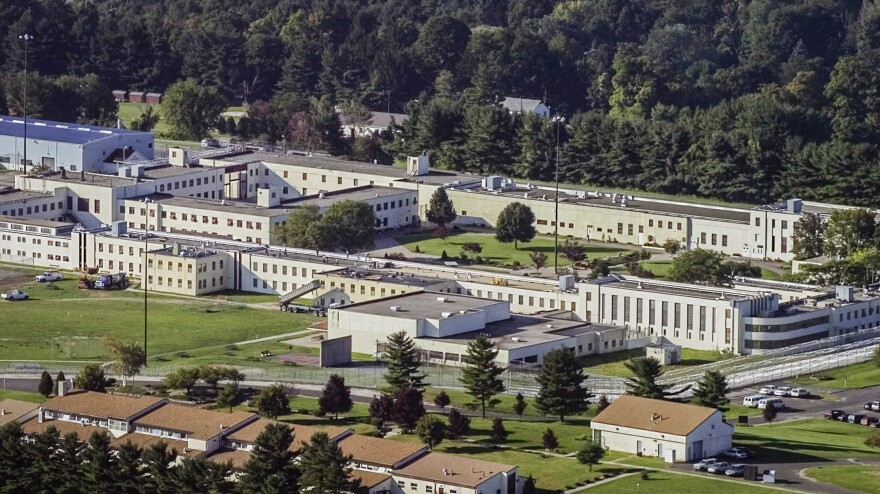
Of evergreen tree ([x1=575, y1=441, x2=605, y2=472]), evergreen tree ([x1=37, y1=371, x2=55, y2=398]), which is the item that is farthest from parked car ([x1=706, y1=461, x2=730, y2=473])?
evergreen tree ([x1=37, y1=371, x2=55, y2=398])

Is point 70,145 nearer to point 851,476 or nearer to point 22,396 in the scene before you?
point 22,396

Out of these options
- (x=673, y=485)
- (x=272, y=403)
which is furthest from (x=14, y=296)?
(x=673, y=485)

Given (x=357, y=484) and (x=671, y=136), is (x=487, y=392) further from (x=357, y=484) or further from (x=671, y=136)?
(x=671, y=136)

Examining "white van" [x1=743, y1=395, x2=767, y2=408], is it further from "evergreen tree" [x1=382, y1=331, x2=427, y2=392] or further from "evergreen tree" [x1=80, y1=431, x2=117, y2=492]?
"evergreen tree" [x1=80, y1=431, x2=117, y2=492]

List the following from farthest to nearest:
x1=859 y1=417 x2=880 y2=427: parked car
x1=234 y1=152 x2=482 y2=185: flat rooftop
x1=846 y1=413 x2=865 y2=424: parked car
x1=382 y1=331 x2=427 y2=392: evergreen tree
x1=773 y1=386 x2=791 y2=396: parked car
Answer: x1=234 y1=152 x2=482 y2=185: flat rooftop → x1=773 y1=386 x2=791 y2=396: parked car → x1=382 y1=331 x2=427 y2=392: evergreen tree → x1=846 y1=413 x2=865 y2=424: parked car → x1=859 y1=417 x2=880 y2=427: parked car

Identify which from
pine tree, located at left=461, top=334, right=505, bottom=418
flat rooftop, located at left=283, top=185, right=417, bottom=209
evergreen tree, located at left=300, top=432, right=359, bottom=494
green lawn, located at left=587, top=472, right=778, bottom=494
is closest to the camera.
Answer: evergreen tree, located at left=300, top=432, right=359, bottom=494

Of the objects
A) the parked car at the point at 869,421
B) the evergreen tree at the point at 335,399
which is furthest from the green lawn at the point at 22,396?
the parked car at the point at 869,421

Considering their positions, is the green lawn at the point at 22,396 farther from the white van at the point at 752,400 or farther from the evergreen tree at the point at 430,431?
the white van at the point at 752,400
